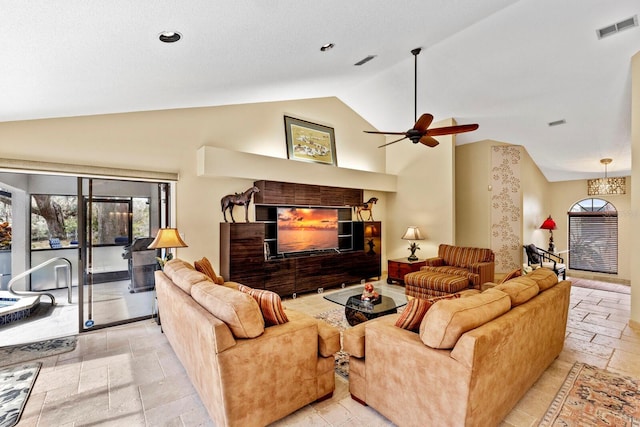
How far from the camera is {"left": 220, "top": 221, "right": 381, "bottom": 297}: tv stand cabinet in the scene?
4723 mm

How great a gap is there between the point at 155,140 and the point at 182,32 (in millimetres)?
2651

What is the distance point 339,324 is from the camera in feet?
13.0

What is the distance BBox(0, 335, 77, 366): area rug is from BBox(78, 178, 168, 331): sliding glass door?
0.41 meters

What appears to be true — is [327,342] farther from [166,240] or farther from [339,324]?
[166,240]

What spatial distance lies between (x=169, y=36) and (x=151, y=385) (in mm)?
2732

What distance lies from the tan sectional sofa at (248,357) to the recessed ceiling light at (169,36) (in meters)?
1.76

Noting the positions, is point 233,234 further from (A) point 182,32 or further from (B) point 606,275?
(B) point 606,275

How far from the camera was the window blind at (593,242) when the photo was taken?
7285 mm

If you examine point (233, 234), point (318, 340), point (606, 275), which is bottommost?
point (606, 275)

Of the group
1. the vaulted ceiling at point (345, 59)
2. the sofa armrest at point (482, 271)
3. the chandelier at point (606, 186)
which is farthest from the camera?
the chandelier at point (606, 186)

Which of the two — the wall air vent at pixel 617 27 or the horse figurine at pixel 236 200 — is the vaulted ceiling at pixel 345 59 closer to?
the wall air vent at pixel 617 27

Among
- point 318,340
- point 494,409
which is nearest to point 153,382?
point 318,340

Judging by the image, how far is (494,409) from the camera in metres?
1.91

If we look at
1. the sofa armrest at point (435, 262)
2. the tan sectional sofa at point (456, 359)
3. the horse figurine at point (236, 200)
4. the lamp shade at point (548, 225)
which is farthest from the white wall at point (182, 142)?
the tan sectional sofa at point (456, 359)
